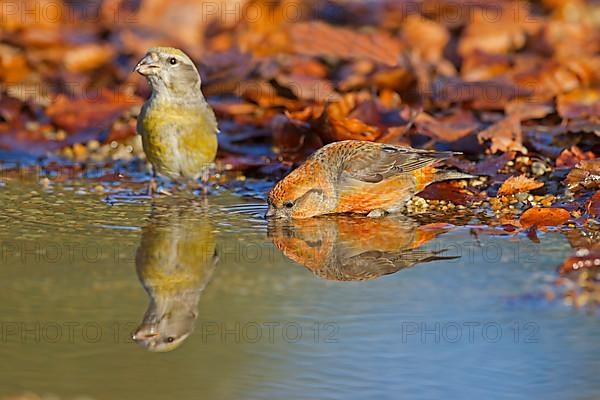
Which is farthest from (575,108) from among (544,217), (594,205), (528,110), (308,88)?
(544,217)

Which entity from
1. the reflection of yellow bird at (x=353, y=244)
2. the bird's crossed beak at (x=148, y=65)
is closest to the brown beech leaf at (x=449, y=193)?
the reflection of yellow bird at (x=353, y=244)

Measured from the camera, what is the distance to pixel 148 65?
5.95 meters

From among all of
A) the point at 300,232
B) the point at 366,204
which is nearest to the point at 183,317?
the point at 300,232

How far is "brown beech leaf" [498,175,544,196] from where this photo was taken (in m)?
5.38

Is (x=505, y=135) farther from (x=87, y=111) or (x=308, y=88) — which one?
(x=87, y=111)

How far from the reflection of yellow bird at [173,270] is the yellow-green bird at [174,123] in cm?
63

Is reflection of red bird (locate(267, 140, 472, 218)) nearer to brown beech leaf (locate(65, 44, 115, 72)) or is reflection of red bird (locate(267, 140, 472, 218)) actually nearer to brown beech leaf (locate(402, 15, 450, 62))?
brown beech leaf (locate(402, 15, 450, 62))

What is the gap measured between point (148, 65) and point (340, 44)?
289cm

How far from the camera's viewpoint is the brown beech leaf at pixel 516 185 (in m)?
5.38

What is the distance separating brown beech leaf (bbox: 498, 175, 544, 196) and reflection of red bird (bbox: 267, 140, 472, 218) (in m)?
0.20

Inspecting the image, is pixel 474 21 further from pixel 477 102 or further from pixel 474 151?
pixel 474 151

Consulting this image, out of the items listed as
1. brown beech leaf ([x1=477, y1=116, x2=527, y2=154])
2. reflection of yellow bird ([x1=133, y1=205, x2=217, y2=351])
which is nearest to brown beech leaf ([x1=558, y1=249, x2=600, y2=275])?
reflection of yellow bird ([x1=133, y1=205, x2=217, y2=351])

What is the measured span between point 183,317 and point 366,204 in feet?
6.56

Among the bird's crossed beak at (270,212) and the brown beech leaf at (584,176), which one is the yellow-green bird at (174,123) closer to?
the bird's crossed beak at (270,212)
